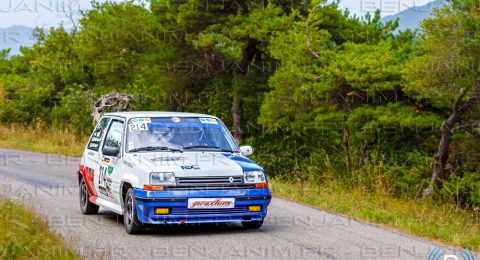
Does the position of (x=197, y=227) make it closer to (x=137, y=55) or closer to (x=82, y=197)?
(x=82, y=197)

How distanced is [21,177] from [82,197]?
6490 millimetres

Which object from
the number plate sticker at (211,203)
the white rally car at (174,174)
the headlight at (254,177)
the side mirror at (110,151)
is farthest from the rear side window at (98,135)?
the headlight at (254,177)

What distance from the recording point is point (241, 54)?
3183 cm

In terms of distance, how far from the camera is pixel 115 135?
11.6 metres

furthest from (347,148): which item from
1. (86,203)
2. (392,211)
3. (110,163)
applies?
(110,163)

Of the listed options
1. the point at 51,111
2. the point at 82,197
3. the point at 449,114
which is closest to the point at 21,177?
the point at 82,197

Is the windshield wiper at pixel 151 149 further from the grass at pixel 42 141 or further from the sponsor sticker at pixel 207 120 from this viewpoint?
the grass at pixel 42 141

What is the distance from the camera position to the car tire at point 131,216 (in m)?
10.0

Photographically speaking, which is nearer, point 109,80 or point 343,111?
point 343,111

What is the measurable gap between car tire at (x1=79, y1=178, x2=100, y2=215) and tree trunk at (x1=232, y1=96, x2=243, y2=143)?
17904mm

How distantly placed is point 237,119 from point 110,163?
65.0 ft

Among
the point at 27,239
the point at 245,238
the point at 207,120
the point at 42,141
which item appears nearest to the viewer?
the point at 27,239

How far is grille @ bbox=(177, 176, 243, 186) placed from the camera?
9875mm

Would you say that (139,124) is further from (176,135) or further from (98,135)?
(98,135)
